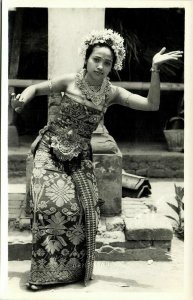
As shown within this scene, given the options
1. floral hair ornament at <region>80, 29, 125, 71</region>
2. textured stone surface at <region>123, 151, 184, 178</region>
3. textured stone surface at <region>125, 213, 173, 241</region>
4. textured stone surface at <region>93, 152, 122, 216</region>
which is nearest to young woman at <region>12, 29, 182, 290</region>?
floral hair ornament at <region>80, 29, 125, 71</region>

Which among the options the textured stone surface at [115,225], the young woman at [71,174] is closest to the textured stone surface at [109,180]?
the textured stone surface at [115,225]

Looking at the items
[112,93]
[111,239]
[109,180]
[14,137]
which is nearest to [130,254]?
[111,239]

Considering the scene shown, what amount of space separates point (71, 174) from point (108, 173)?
0.79m

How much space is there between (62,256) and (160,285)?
671 mm

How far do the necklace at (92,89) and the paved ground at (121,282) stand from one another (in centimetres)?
113

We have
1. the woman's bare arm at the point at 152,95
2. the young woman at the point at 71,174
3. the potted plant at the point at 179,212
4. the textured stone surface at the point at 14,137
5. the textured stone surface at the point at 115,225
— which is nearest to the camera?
the woman's bare arm at the point at 152,95

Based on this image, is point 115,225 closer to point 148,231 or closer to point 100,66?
point 148,231

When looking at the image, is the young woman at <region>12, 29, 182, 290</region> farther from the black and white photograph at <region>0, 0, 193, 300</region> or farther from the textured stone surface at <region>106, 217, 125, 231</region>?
the textured stone surface at <region>106, 217, 125, 231</region>

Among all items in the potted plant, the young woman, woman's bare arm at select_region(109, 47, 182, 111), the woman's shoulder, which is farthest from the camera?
the potted plant

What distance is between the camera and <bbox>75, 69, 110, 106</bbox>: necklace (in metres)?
3.51

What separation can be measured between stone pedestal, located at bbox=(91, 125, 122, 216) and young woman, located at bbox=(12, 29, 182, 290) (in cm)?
73

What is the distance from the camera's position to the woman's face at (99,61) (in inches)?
133

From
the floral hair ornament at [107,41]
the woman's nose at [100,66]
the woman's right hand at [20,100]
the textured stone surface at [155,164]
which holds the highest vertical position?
the floral hair ornament at [107,41]

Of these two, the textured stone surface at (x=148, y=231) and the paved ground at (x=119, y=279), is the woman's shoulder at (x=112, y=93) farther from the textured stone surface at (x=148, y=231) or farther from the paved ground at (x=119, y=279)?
the paved ground at (x=119, y=279)
